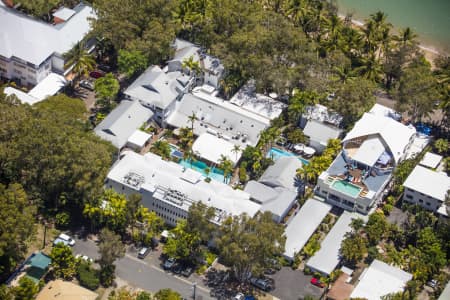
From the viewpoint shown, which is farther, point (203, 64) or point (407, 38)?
point (407, 38)

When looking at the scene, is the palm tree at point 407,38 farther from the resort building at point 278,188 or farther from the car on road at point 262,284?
the car on road at point 262,284

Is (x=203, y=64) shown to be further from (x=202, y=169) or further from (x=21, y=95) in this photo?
(x=21, y=95)

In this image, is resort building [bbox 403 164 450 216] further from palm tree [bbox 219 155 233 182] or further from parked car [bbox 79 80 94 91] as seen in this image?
parked car [bbox 79 80 94 91]

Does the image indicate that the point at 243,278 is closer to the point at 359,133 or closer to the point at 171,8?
the point at 359,133

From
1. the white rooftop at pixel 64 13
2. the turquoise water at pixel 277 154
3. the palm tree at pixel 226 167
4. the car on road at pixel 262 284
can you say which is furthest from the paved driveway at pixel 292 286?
the white rooftop at pixel 64 13

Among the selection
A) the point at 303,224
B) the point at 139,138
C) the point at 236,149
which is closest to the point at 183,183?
the point at 236,149
